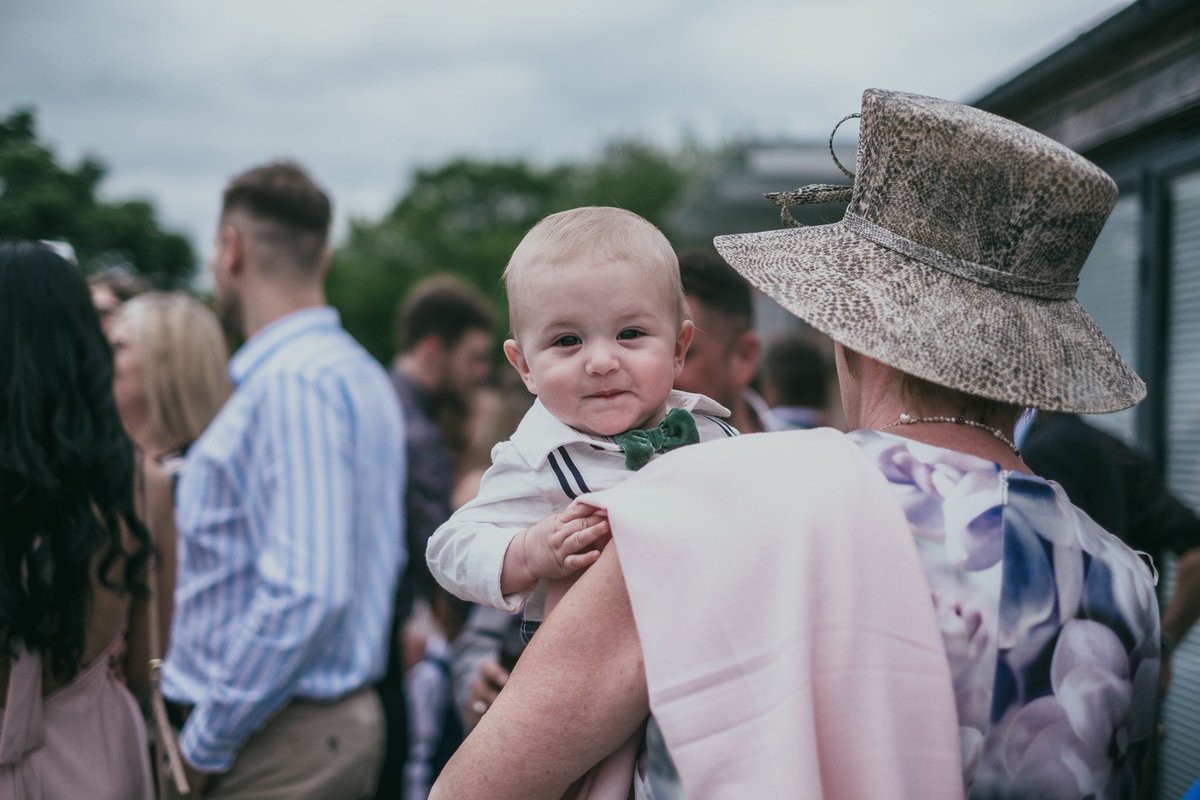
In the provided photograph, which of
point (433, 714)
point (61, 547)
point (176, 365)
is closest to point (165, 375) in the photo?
point (176, 365)

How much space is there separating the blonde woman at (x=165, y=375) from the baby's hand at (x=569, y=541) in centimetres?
260

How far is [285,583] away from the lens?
2.90 meters

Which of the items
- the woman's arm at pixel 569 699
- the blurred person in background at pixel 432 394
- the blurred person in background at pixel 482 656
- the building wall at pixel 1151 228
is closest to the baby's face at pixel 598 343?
the woman's arm at pixel 569 699

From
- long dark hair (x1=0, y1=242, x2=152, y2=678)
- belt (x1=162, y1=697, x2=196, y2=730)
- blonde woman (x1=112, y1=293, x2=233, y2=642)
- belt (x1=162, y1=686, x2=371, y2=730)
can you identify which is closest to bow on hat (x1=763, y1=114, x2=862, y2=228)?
long dark hair (x1=0, y1=242, x2=152, y2=678)

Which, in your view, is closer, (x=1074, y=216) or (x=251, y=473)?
(x=1074, y=216)

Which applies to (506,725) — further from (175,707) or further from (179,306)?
(179,306)

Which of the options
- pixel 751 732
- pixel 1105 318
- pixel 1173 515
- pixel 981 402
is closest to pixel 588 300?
pixel 981 402

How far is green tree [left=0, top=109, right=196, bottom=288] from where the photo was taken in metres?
3.84

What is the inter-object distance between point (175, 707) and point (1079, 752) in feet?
8.76

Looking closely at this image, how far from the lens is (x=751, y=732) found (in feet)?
4.17

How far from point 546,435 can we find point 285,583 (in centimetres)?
153

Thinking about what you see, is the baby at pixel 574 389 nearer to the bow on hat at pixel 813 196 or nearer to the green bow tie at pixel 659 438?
the green bow tie at pixel 659 438

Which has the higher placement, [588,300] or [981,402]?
[588,300]

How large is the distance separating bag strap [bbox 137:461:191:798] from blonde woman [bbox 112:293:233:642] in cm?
112
